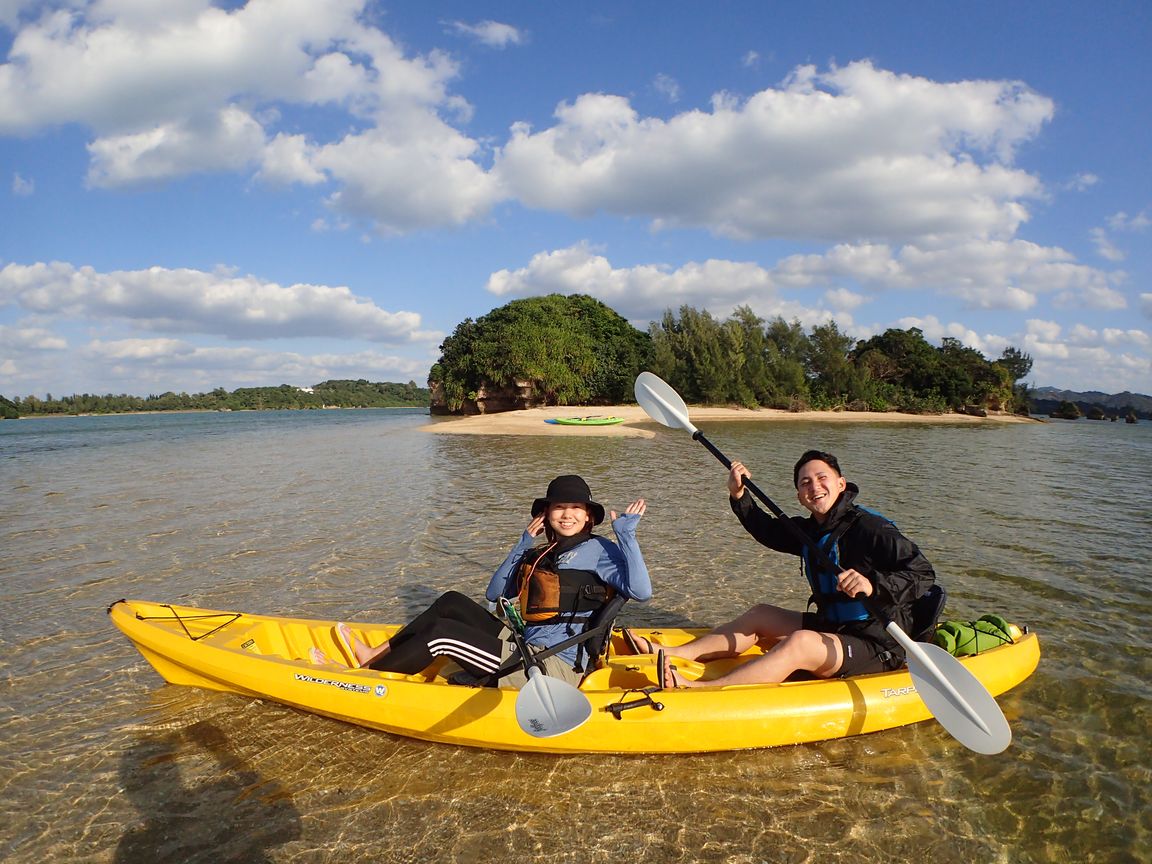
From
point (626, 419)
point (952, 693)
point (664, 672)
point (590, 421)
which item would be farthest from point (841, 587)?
point (626, 419)

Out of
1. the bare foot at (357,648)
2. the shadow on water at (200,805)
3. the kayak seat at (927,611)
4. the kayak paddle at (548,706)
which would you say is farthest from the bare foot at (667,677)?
the shadow on water at (200,805)

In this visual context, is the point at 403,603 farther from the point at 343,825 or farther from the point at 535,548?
the point at 343,825

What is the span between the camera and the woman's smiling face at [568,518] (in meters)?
3.78

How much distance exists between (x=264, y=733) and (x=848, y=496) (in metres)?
3.57

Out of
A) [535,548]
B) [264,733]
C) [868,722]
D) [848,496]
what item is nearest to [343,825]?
[264,733]

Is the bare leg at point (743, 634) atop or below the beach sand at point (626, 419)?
below

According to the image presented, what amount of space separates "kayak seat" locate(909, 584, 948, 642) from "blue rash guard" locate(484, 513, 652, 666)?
1.54 meters

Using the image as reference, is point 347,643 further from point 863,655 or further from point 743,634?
point 863,655

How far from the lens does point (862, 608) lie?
12.2 feet

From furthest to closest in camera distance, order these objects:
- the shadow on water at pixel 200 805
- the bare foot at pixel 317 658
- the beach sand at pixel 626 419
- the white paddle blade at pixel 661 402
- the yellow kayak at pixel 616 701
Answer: the beach sand at pixel 626 419
the white paddle blade at pixel 661 402
the bare foot at pixel 317 658
the yellow kayak at pixel 616 701
the shadow on water at pixel 200 805

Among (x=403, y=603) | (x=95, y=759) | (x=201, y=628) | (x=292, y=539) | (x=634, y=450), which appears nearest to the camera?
(x=95, y=759)

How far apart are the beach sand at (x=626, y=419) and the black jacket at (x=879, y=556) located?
20738 mm

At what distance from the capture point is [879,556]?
348 centimetres

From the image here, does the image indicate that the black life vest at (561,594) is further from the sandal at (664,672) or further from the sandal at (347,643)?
the sandal at (347,643)
